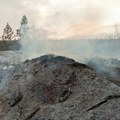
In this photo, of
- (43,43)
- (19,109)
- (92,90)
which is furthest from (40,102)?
(43,43)

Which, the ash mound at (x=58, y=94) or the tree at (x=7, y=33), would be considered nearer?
the ash mound at (x=58, y=94)

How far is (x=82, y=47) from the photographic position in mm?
17906

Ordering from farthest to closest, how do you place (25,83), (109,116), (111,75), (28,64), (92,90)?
(111,75), (28,64), (25,83), (92,90), (109,116)

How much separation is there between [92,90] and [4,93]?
200cm

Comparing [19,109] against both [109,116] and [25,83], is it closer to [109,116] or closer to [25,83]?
[25,83]

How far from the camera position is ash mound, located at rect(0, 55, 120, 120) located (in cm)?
712

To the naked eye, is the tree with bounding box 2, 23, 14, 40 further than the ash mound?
Yes

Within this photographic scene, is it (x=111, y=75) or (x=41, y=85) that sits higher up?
(x=41, y=85)

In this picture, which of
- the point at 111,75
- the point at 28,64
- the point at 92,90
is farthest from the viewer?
the point at 111,75

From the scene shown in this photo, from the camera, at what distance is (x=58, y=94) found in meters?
7.64

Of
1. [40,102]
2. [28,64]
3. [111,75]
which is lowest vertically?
[111,75]

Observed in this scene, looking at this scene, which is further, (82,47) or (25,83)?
(82,47)

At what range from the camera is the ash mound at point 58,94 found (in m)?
7.12

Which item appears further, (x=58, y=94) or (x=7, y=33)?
(x=7, y=33)
